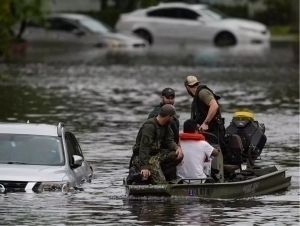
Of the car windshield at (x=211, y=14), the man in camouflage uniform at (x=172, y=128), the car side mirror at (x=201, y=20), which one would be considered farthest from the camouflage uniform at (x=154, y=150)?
the car windshield at (x=211, y=14)

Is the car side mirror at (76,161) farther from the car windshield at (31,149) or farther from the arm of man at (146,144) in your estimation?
the arm of man at (146,144)

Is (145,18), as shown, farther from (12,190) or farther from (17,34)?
(12,190)

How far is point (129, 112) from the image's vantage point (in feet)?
105

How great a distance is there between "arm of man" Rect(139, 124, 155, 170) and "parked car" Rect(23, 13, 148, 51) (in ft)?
139

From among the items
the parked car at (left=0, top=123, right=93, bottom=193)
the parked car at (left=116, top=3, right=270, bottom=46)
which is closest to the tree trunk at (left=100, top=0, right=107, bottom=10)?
the parked car at (left=116, top=3, right=270, bottom=46)

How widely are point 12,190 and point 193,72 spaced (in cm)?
2775

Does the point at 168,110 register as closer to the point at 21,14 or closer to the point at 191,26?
the point at 21,14

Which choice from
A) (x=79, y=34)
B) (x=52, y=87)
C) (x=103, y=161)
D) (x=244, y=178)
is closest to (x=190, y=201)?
(x=244, y=178)

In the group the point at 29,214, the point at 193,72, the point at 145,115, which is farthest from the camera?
the point at 193,72

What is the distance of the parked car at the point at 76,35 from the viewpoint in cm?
6041

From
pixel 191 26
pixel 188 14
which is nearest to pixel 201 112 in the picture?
pixel 191 26

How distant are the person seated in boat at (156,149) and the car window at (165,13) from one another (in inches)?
1836

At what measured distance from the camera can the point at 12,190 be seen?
56.6 ft

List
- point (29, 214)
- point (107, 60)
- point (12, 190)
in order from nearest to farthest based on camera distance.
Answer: point (29, 214) → point (12, 190) → point (107, 60)
